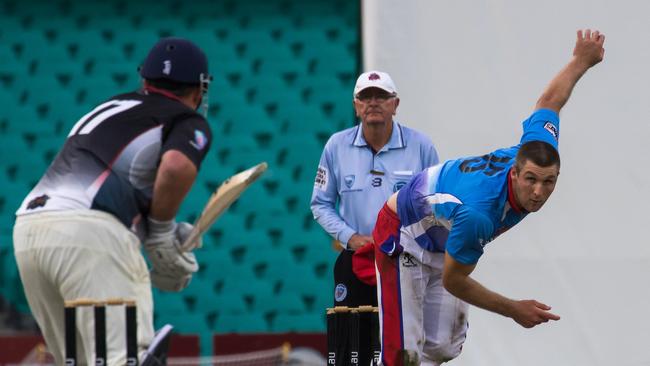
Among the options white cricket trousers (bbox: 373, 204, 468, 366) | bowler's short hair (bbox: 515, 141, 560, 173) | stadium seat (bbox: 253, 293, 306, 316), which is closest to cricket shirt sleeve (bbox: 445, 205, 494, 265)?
bowler's short hair (bbox: 515, 141, 560, 173)

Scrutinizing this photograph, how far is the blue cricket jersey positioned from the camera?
13.6ft

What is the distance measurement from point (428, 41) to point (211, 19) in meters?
4.74

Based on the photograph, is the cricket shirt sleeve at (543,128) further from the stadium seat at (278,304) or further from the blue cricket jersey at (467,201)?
the stadium seat at (278,304)

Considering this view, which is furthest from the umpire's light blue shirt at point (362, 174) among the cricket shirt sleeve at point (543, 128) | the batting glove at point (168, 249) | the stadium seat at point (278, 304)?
the stadium seat at point (278, 304)

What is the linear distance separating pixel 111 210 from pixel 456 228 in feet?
4.02

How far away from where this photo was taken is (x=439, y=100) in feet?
19.6

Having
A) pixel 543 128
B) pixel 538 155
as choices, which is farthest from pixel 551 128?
pixel 538 155

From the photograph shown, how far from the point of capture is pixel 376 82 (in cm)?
560

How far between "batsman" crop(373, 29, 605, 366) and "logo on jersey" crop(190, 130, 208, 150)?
95 centimetres

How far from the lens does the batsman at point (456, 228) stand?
4125 millimetres

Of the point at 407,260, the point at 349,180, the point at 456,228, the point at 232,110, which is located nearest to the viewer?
the point at 456,228

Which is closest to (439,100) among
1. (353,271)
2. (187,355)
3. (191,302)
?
(353,271)

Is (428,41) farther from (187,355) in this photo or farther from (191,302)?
(191,302)

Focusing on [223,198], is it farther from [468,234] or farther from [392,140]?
[392,140]
